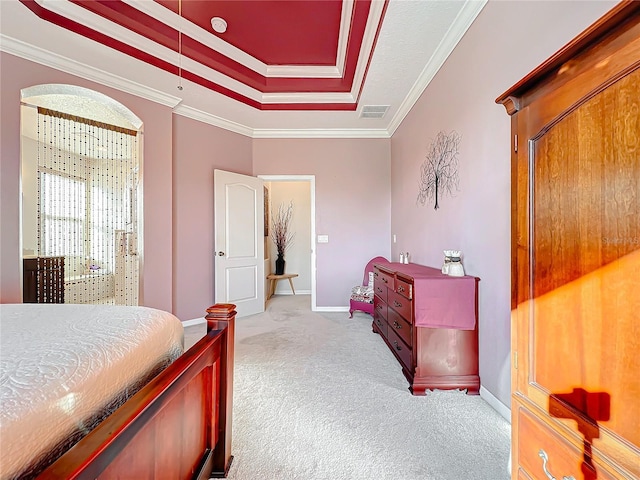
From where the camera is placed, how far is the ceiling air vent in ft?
12.0

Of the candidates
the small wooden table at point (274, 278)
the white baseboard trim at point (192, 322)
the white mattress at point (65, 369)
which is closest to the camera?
the white mattress at point (65, 369)

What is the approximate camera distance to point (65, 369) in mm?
719

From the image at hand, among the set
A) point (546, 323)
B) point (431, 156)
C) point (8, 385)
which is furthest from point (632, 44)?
point (431, 156)

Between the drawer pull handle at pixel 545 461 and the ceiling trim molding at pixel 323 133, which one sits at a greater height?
the ceiling trim molding at pixel 323 133

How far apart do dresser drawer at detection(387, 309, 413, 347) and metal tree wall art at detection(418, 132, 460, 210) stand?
1.14m

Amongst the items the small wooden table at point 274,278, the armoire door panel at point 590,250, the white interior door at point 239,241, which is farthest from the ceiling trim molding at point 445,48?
the small wooden table at point 274,278

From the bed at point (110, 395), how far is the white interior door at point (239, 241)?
275 centimetres

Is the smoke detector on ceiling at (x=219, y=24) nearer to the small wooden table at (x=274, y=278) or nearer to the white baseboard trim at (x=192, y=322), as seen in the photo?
the white baseboard trim at (x=192, y=322)

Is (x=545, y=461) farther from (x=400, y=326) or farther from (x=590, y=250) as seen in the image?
(x=400, y=326)

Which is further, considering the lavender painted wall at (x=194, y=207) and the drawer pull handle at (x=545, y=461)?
the lavender painted wall at (x=194, y=207)

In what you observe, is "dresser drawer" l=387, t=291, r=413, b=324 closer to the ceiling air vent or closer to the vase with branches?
the ceiling air vent

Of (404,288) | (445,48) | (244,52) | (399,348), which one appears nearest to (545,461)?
(404,288)

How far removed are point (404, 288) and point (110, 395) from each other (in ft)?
6.66

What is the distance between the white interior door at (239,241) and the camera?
4.11m
